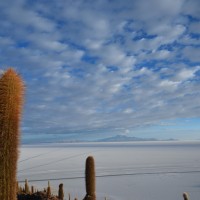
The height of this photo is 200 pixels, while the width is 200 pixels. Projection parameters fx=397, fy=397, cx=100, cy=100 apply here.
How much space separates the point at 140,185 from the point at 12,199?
24.3 m

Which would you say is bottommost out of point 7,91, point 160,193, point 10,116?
point 160,193

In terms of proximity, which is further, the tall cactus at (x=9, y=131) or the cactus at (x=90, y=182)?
the cactus at (x=90, y=182)

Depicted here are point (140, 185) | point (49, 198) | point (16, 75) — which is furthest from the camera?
point (140, 185)

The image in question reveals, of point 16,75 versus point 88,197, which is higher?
point 16,75

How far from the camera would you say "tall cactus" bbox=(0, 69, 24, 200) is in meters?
5.59

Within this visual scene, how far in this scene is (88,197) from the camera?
33.3 ft

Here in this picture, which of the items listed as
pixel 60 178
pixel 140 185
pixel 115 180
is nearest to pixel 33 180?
pixel 60 178

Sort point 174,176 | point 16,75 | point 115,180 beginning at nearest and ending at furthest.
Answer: point 16,75
point 115,180
point 174,176

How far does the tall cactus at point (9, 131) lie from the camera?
220 inches

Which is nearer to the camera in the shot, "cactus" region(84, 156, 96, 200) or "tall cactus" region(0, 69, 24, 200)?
"tall cactus" region(0, 69, 24, 200)

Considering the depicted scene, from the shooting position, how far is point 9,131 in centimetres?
575

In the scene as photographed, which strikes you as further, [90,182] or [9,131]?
[90,182]

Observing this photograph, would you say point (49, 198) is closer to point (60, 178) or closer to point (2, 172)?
point (2, 172)

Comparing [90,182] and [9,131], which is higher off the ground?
Result: [9,131]
